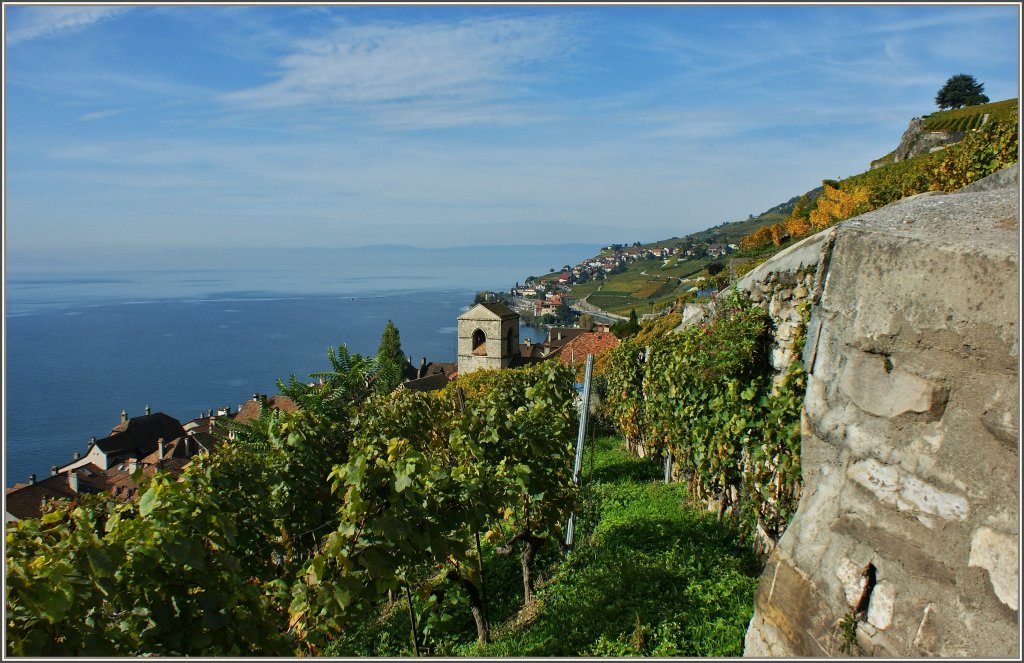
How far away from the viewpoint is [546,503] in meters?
7.05

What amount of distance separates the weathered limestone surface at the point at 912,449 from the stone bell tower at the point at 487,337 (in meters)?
43.9

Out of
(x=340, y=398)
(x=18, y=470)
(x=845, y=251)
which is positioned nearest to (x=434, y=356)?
(x=18, y=470)

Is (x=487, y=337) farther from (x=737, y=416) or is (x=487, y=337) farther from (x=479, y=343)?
(x=737, y=416)

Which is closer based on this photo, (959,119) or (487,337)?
(959,119)

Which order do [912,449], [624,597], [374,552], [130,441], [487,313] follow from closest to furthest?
[912,449] < [374,552] < [624,597] < [487,313] < [130,441]

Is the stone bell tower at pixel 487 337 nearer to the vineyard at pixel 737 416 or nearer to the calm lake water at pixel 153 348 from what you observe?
the calm lake water at pixel 153 348

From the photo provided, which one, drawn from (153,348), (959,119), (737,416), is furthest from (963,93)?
(153,348)

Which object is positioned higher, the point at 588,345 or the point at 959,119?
the point at 959,119

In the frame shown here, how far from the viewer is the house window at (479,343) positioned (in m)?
48.4

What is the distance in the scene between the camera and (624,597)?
19.2ft

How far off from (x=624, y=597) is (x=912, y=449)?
3.80 m

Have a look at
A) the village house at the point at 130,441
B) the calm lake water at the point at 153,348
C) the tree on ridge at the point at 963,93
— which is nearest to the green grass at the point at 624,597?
the calm lake water at the point at 153,348

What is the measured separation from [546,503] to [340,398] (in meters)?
3.38

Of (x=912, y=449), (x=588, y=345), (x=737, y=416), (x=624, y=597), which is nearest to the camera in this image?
(x=912, y=449)
